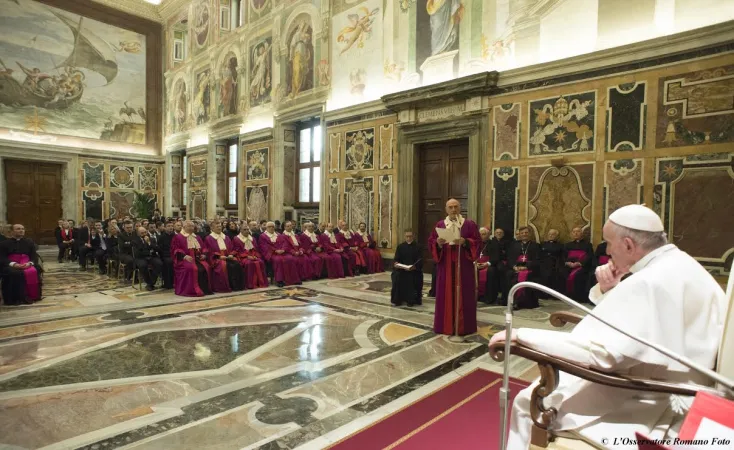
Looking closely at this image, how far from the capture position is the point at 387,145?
10914mm

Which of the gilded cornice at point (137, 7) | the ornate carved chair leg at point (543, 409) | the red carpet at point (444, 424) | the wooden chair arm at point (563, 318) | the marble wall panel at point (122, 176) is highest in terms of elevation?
the gilded cornice at point (137, 7)

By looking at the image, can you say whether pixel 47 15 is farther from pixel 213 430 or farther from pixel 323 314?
pixel 213 430

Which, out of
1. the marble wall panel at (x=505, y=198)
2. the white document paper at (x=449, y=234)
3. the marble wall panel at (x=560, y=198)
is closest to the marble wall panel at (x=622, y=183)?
the marble wall panel at (x=560, y=198)

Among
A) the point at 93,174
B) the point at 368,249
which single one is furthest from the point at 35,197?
the point at 368,249

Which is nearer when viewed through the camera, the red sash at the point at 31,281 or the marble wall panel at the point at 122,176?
the red sash at the point at 31,281

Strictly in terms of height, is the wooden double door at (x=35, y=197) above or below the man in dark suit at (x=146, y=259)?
above

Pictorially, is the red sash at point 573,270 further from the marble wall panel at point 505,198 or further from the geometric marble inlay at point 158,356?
the geometric marble inlay at point 158,356

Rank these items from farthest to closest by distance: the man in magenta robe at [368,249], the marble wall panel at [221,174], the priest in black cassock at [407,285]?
1. the marble wall panel at [221,174]
2. the man in magenta robe at [368,249]
3. the priest in black cassock at [407,285]

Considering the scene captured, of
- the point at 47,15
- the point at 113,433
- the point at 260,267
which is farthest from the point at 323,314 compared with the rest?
the point at 47,15

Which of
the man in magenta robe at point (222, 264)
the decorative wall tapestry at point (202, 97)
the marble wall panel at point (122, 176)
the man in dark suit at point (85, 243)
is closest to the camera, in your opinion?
the man in magenta robe at point (222, 264)

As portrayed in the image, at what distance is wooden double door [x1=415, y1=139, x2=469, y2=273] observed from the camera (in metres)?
9.83

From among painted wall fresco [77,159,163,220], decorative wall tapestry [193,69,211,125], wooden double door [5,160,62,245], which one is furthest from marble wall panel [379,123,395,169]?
wooden double door [5,160,62,245]

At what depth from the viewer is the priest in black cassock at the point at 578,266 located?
7.27 meters

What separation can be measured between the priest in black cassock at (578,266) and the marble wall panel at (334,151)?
6.91m
